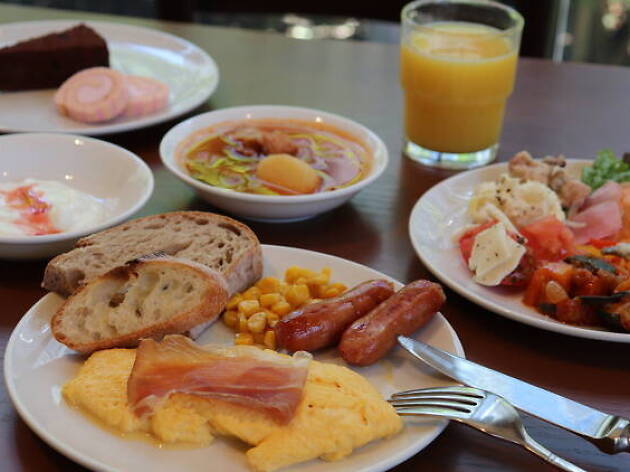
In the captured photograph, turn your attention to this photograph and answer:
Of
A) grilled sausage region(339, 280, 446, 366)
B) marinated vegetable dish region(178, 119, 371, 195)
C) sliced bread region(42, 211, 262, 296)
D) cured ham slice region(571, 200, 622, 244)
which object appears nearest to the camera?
grilled sausage region(339, 280, 446, 366)

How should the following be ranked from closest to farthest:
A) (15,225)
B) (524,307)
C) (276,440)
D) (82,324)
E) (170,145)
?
(276,440) → (82,324) → (524,307) → (15,225) → (170,145)

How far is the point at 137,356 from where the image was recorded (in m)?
1.44

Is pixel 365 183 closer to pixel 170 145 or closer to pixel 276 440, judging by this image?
pixel 170 145

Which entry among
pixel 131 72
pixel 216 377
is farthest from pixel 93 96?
pixel 216 377

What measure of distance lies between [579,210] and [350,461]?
4.04 ft

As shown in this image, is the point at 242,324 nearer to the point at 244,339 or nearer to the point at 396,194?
the point at 244,339

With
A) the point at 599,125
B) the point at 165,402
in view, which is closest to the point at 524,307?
the point at 165,402

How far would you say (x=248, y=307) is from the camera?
174 cm

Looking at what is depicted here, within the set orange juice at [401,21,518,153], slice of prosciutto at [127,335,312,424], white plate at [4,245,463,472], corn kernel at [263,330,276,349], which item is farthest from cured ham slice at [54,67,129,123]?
slice of prosciutto at [127,335,312,424]

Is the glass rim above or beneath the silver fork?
above

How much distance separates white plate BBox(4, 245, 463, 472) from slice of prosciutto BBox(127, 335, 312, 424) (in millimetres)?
82

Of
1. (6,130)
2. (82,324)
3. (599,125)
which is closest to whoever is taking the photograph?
(82,324)

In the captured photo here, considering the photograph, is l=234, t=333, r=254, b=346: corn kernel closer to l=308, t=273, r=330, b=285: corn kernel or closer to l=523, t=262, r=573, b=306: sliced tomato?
l=308, t=273, r=330, b=285: corn kernel

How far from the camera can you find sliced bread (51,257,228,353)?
1617 millimetres
